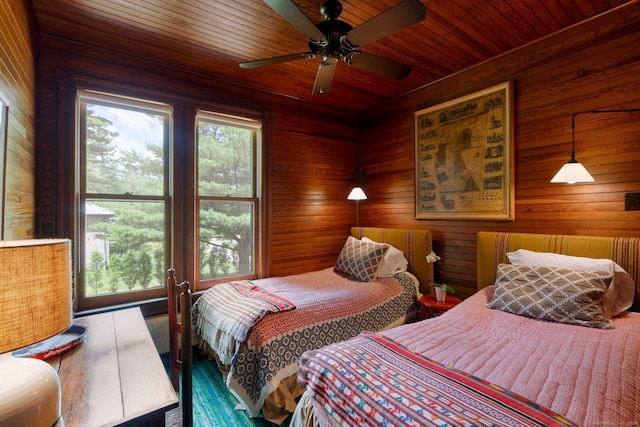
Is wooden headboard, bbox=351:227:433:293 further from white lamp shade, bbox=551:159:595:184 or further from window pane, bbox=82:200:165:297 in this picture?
window pane, bbox=82:200:165:297

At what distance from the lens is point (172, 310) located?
1617mm

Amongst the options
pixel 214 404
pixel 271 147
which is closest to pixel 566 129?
pixel 271 147

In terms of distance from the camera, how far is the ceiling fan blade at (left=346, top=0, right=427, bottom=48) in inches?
56.4

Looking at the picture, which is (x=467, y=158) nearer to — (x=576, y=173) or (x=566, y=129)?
(x=566, y=129)

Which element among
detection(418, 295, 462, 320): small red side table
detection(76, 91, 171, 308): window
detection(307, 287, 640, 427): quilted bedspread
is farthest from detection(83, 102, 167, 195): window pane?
detection(418, 295, 462, 320): small red side table

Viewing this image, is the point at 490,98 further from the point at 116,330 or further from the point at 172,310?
the point at 116,330

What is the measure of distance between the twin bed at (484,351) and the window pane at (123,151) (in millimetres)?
1346

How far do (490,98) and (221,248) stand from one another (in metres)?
3.06

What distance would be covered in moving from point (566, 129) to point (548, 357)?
6.14 feet

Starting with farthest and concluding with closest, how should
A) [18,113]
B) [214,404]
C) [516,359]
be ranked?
[214,404], [18,113], [516,359]

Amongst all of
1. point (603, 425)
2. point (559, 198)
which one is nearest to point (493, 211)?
point (559, 198)

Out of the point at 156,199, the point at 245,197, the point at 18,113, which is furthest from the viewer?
the point at 245,197

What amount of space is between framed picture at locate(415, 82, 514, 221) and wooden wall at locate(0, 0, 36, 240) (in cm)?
327

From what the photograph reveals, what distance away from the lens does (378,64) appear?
2.04m
